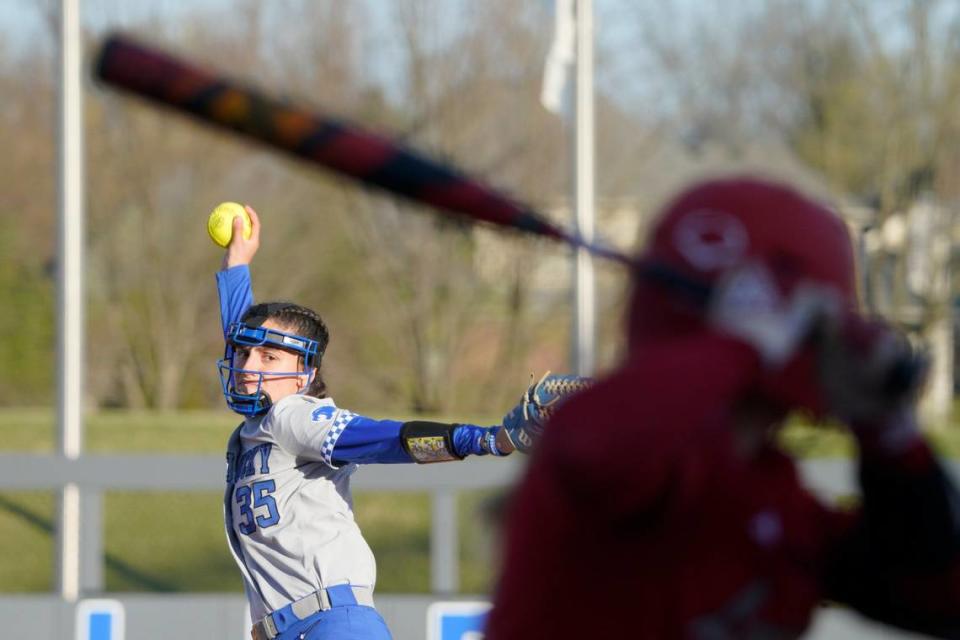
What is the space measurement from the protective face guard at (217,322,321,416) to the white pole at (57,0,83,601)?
18.6ft

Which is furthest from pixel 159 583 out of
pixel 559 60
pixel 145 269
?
pixel 145 269

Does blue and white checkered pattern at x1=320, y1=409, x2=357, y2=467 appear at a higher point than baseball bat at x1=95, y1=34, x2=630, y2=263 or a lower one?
lower

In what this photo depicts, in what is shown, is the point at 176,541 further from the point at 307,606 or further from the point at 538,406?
the point at 538,406

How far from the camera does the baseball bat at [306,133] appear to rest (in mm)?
1465

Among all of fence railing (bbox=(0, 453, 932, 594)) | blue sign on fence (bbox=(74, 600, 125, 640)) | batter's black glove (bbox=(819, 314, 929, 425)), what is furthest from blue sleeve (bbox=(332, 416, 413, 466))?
blue sign on fence (bbox=(74, 600, 125, 640))

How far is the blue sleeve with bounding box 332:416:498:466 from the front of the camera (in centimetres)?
334

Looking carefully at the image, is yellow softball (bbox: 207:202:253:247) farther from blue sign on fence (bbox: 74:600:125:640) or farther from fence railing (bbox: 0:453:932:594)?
blue sign on fence (bbox: 74:600:125:640)

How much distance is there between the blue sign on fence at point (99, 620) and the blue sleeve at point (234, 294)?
9.41 feet

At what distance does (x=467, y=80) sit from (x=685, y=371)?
19.7 m

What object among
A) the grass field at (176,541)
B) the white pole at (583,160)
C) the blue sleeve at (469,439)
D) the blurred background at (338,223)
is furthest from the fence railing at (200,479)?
the blurred background at (338,223)

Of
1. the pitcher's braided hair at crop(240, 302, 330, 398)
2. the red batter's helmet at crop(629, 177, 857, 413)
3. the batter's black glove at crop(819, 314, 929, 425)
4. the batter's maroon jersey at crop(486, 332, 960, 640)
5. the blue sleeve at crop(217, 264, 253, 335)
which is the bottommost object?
the batter's maroon jersey at crop(486, 332, 960, 640)

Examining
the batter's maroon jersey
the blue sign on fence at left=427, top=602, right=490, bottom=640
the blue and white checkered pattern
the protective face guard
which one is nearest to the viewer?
the batter's maroon jersey

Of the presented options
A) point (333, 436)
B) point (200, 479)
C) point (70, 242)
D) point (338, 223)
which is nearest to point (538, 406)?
point (333, 436)

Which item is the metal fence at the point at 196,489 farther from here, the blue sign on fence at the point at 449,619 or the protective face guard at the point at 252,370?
the protective face guard at the point at 252,370
